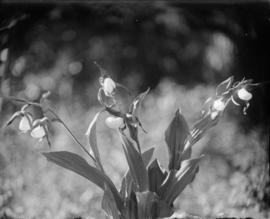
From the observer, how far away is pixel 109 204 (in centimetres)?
118

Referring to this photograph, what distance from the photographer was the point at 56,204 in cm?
143

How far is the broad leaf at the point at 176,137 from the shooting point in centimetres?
123

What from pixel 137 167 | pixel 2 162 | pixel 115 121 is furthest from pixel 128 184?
pixel 2 162

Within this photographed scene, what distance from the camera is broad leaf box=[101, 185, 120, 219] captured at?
1.17 metres

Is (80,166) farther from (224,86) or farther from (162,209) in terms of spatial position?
(224,86)

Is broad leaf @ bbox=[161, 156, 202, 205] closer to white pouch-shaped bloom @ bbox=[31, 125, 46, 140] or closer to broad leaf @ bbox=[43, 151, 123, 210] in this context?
broad leaf @ bbox=[43, 151, 123, 210]

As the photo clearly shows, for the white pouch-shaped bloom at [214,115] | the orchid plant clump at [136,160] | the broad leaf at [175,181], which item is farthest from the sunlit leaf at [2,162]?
the white pouch-shaped bloom at [214,115]

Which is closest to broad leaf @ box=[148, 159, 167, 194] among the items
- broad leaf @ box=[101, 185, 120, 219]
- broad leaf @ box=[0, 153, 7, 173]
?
broad leaf @ box=[101, 185, 120, 219]

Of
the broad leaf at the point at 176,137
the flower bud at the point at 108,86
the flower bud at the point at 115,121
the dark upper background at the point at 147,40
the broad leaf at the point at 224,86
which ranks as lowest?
the broad leaf at the point at 176,137

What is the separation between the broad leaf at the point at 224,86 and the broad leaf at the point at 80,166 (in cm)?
39

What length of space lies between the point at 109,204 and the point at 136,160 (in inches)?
5.0

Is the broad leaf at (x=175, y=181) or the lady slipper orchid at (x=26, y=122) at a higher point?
the lady slipper orchid at (x=26, y=122)

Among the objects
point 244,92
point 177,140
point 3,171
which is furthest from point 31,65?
point 244,92

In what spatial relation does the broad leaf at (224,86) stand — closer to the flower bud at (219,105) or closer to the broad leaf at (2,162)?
the flower bud at (219,105)
